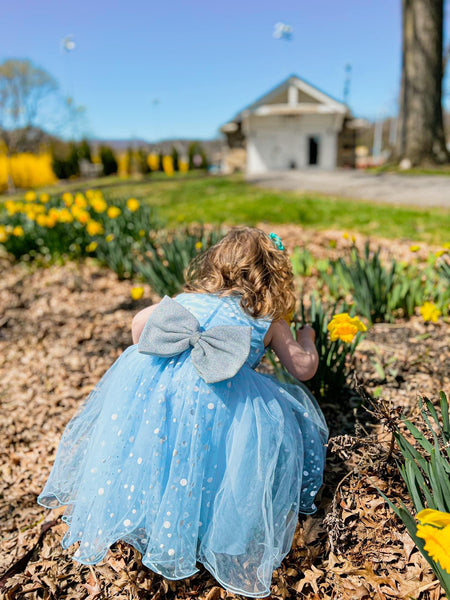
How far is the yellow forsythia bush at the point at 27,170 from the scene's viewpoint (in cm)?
2666

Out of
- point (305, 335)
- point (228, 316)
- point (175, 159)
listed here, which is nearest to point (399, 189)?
point (305, 335)

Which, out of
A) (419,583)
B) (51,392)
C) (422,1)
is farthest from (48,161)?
(419,583)

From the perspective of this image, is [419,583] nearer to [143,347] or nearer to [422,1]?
[143,347]

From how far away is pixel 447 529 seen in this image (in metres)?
0.95

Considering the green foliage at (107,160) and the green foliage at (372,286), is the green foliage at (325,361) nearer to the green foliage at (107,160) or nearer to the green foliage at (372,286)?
the green foliage at (372,286)

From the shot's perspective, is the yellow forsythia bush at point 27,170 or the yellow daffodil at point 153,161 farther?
the yellow daffodil at point 153,161

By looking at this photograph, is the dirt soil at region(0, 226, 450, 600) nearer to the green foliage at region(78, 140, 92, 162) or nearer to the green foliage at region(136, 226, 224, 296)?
the green foliage at region(136, 226, 224, 296)

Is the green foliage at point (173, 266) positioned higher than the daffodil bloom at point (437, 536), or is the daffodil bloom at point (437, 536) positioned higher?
the green foliage at point (173, 266)

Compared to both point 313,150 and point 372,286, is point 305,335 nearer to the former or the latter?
point 372,286

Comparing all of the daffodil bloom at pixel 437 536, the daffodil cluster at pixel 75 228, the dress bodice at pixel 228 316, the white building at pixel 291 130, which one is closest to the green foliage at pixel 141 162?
the white building at pixel 291 130

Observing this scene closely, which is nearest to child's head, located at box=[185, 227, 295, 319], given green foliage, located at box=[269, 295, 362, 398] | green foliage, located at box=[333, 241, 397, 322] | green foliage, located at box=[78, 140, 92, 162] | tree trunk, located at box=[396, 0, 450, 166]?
green foliage, located at box=[269, 295, 362, 398]

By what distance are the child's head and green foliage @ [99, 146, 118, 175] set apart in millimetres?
30149

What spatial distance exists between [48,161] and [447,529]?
31921 millimetres

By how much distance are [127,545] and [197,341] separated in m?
0.87
